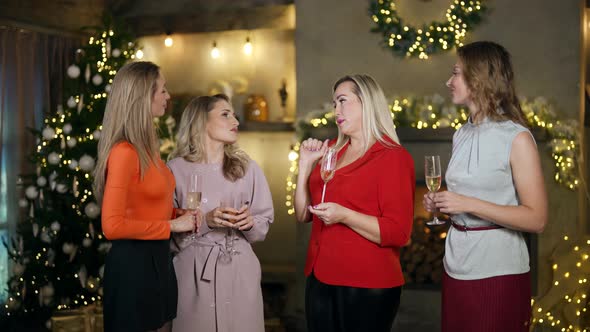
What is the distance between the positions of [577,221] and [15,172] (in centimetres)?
437

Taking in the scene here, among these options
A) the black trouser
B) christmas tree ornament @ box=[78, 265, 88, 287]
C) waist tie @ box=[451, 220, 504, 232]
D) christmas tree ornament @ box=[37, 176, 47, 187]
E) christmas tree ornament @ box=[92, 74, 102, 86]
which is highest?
christmas tree ornament @ box=[92, 74, 102, 86]

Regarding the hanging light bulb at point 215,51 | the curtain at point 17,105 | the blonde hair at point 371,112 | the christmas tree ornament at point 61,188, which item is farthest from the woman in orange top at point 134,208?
the hanging light bulb at point 215,51

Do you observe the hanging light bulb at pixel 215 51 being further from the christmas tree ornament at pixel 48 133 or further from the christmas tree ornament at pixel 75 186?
the christmas tree ornament at pixel 75 186

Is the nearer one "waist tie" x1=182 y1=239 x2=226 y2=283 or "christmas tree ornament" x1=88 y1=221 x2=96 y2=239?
"waist tie" x1=182 y1=239 x2=226 y2=283

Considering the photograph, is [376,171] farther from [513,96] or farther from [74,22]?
[74,22]

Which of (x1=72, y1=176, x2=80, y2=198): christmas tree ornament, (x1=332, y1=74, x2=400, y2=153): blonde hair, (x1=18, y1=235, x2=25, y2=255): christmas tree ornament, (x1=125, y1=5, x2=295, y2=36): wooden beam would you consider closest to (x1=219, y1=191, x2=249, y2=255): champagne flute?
(x1=332, y1=74, x2=400, y2=153): blonde hair

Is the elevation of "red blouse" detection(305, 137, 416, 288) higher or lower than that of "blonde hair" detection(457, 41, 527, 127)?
lower

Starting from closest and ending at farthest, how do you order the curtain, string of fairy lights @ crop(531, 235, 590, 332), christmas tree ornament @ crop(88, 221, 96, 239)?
1. string of fairy lights @ crop(531, 235, 590, 332)
2. christmas tree ornament @ crop(88, 221, 96, 239)
3. the curtain

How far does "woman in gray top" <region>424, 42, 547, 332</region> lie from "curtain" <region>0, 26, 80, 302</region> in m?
3.95

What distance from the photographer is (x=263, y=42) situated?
6586 millimetres

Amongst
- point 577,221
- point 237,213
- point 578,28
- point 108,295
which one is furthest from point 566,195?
point 108,295

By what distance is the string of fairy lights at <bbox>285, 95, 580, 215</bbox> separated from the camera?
15.3ft

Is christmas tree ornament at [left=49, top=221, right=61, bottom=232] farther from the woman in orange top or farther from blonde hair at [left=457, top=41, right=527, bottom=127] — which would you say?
blonde hair at [left=457, top=41, right=527, bottom=127]

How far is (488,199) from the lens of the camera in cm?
231
